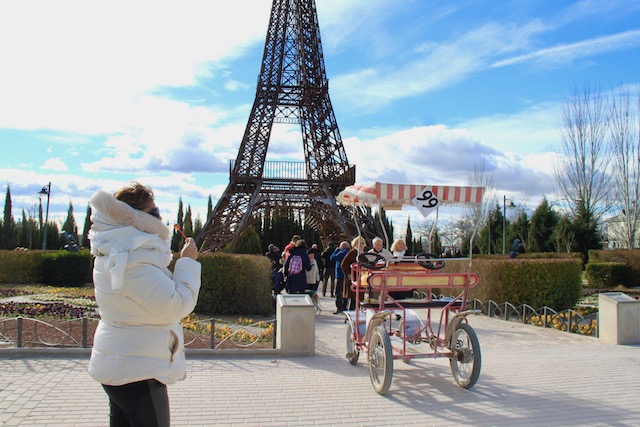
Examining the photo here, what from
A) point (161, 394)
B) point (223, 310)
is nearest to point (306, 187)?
point (223, 310)

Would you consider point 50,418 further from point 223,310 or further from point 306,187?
point 306,187

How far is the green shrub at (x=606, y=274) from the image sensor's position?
2303cm

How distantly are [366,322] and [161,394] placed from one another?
4604mm

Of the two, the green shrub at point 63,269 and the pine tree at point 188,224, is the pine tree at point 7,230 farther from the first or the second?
the green shrub at point 63,269

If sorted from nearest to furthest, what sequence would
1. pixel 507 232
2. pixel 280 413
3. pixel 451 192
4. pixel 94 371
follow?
pixel 94 371 → pixel 280 413 → pixel 451 192 → pixel 507 232

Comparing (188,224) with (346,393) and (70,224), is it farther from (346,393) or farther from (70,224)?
(346,393)

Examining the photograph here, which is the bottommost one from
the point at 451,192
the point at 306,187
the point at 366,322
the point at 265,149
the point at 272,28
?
the point at 366,322

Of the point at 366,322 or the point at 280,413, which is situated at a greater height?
the point at 366,322

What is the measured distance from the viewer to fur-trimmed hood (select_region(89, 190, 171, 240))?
10.6 feet

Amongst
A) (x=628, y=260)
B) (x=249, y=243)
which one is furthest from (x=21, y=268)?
(x=628, y=260)

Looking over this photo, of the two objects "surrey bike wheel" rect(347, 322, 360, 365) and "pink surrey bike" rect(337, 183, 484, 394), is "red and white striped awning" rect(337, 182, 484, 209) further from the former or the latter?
"surrey bike wheel" rect(347, 322, 360, 365)

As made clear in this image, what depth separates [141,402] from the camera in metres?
3.17

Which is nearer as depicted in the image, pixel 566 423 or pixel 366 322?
pixel 566 423

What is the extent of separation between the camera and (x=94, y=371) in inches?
125
